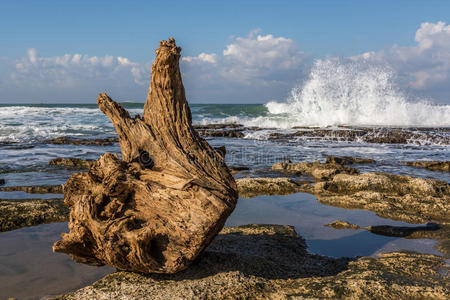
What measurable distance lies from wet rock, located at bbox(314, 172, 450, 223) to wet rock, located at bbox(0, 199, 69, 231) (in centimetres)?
460

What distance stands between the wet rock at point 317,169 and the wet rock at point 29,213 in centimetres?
607

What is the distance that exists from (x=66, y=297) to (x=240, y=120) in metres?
32.2

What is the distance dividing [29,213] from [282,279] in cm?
425

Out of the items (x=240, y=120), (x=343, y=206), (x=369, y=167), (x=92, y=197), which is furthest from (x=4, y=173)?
(x=240, y=120)

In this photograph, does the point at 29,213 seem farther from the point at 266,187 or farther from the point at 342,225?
the point at 342,225

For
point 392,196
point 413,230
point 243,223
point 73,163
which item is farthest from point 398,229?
point 73,163

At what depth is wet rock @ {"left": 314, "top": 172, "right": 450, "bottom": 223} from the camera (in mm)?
5922

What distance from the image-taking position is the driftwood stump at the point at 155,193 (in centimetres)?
311

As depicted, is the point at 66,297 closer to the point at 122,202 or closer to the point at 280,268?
the point at 122,202

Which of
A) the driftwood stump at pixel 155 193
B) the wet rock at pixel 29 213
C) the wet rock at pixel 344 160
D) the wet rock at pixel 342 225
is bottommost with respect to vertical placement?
the wet rock at pixel 29 213

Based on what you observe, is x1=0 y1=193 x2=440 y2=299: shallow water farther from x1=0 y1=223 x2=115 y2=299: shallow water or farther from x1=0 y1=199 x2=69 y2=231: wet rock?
x1=0 y1=199 x2=69 y2=231: wet rock

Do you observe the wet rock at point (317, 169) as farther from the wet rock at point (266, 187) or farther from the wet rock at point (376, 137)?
the wet rock at point (376, 137)

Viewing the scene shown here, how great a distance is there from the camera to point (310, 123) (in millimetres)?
32719

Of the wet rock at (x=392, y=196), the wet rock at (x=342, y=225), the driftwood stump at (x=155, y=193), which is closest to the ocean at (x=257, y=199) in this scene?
the wet rock at (x=342, y=225)
